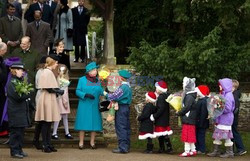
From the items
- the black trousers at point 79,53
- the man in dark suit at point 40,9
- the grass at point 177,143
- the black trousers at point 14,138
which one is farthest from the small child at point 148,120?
the black trousers at point 79,53

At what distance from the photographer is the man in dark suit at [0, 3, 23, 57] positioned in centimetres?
1362

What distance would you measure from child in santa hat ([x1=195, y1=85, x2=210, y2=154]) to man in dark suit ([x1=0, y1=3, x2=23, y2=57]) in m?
4.56

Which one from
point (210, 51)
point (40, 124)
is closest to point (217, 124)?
point (210, 51)

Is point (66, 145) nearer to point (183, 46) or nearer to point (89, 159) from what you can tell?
point (89, 159)

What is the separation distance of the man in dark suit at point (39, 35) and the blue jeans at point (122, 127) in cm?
275

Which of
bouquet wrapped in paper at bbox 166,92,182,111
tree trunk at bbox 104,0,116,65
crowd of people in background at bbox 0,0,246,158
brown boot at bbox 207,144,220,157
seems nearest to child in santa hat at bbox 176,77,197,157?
crowd of people in background at bbox 0,0,246,158

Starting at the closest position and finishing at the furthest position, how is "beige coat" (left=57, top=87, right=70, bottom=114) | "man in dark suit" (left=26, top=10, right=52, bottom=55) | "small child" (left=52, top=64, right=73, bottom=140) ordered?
1. "small child" (left=52, top=64, right=73, bottom=140)
2. "beige coat" (left=57, top=87, right=70, bottom=114)
3. "man in dark suit" (left=26, top=10, right=52, bottom=55)

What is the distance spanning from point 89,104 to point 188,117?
2.07m

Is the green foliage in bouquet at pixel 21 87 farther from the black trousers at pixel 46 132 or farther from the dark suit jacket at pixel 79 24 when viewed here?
the dark suit jacket at pixel 79 24

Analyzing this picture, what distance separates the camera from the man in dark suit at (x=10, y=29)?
13617 millimetres

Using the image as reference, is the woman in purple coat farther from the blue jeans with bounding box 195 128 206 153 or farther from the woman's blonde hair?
the woman's blonde hair

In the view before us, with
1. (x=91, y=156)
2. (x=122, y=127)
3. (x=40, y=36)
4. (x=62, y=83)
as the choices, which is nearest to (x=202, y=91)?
(x=122, y=127)

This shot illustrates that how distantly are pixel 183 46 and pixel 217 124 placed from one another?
294cm

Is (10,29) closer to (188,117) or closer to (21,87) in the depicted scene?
(21,87)
